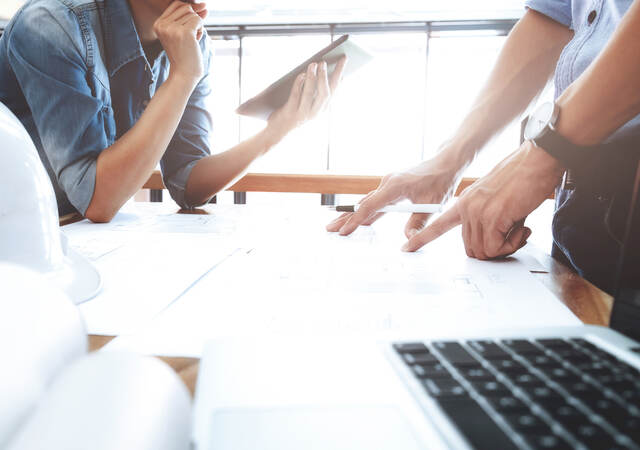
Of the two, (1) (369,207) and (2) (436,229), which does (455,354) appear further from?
(1) (369,207)

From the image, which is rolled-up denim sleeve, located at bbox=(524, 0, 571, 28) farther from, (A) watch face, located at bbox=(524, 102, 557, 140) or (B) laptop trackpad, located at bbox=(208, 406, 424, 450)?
(B) laptop trackpad, located at bbox=(208, 406, 424, 450)

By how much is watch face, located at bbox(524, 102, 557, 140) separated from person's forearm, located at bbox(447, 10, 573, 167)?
0.68ft

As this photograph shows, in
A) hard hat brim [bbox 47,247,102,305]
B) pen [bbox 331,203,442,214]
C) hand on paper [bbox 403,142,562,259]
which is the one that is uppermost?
hand on paper [bbox 403,142,562,259]

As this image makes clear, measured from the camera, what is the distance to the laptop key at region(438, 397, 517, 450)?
16cm

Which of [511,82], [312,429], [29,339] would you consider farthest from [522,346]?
[511,82]

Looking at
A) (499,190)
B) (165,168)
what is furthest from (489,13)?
(499,190)

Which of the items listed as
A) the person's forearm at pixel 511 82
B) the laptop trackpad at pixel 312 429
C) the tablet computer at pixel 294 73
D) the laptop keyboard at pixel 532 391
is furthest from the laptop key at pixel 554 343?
the tablet computer at pixel 294 73

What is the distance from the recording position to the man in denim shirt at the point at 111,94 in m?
0.81

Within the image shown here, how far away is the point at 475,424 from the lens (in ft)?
0.55

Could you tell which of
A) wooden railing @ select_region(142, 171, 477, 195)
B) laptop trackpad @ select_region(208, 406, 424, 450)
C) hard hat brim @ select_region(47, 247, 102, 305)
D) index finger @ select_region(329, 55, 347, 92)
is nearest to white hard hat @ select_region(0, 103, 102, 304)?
hard hat brim @ select_region(47, 247, 102, 305)

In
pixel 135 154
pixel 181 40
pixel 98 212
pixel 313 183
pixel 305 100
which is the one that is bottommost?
pixel 313 183

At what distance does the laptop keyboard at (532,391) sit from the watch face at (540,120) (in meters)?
0.35

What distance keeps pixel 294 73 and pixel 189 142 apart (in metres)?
0.47

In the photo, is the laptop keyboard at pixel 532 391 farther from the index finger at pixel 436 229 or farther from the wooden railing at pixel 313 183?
the wooden railing at pixel 313 183
